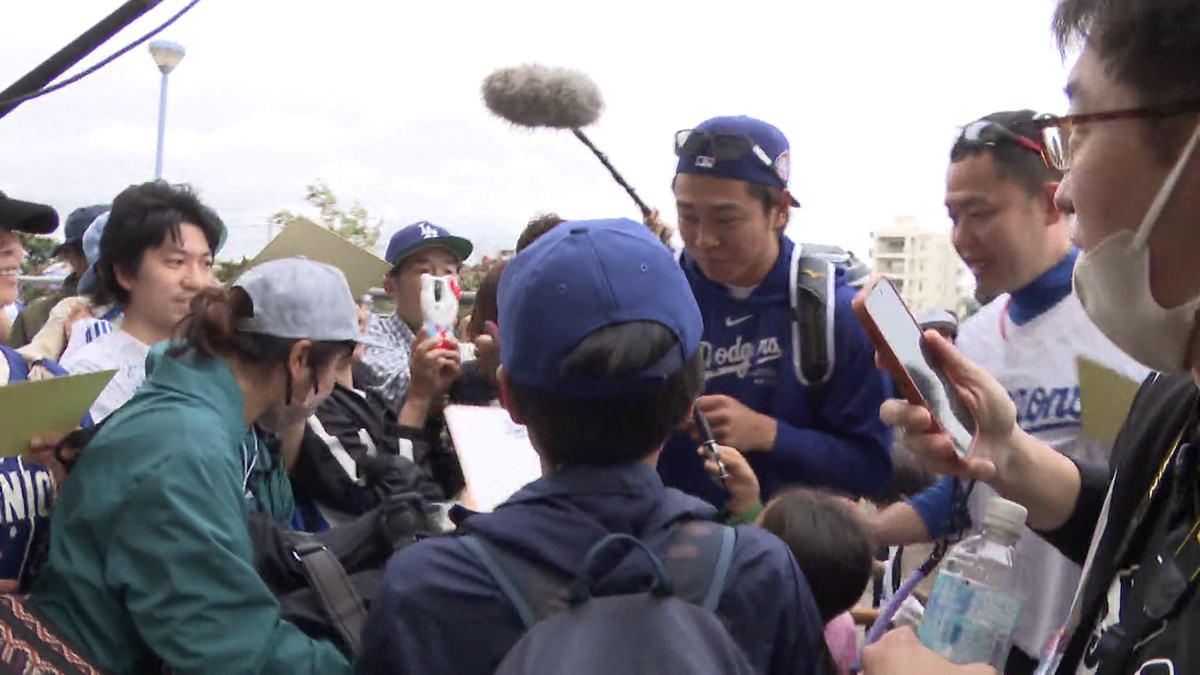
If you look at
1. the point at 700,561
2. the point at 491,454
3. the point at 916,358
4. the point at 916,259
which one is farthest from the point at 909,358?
the point at 916,259

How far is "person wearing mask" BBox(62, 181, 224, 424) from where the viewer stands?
3182 mm

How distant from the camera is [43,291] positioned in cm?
720

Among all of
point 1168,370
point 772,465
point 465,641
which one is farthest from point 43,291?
point 1168,370

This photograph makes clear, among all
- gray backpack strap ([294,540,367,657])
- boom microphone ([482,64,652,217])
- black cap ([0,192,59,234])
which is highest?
boom microphone ([482,64,652,217])

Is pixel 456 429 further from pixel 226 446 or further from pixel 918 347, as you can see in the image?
pixel 918 347

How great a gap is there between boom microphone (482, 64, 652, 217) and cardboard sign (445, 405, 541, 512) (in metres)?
1.03

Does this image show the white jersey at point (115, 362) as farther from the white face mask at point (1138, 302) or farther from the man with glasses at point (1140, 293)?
the white face mask at point (1138, 302)

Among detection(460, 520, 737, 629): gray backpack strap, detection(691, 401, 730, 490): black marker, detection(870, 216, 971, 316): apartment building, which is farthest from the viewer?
detection(870, 216, 971, 316): apartment building

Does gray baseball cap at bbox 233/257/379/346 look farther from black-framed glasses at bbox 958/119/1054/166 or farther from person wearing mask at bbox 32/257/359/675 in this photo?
black-framed glasses at bbox 958/119/1054/166

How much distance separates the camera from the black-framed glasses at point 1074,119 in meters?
1.09

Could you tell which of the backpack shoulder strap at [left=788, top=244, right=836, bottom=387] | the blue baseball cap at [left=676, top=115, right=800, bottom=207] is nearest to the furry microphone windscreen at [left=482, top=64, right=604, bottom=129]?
the blue baseball cap at [left=676, top=115, right=800, bottom=207]

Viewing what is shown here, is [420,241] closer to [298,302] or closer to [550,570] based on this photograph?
[298,302]

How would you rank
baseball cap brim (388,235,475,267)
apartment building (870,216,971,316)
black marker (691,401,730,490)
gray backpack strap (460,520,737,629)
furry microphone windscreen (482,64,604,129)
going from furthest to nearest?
apartment building (870,216,971,316) → baseball cap brim (388,235,475,267) → furry microphone windscreen (482,64,604,129) → black marker (691,401,730,490) → gray backpack strap (460,520,737,629)

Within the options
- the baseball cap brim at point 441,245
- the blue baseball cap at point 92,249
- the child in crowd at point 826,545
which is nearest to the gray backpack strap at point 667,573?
the child in crowd at point 826,545
